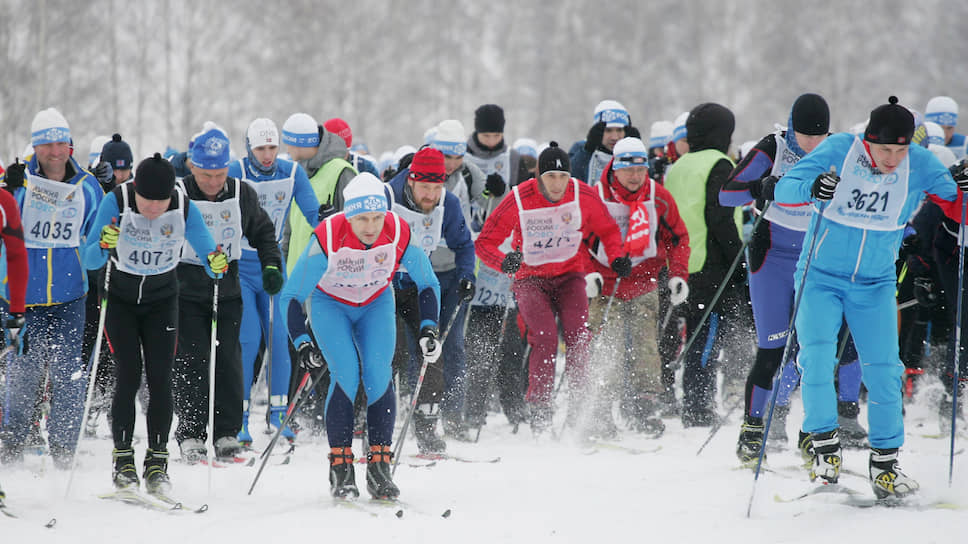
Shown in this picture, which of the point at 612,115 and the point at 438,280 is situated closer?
the point at 438,280

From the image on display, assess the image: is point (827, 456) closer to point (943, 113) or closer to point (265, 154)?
point (265, 154)

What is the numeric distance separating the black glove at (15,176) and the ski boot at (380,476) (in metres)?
2.86

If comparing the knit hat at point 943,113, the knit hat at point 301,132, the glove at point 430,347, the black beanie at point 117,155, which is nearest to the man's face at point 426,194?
A: the knit hat at point 301,132

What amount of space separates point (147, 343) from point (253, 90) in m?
22.8

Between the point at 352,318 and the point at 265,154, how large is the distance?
85.8 inches

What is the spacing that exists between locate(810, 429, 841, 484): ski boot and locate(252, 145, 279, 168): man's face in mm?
4198

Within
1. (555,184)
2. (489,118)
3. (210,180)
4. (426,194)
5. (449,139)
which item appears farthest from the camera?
(489,118)

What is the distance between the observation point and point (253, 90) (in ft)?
89.9

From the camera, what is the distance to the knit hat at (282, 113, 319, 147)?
25.9 ft

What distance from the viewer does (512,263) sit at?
7.33m

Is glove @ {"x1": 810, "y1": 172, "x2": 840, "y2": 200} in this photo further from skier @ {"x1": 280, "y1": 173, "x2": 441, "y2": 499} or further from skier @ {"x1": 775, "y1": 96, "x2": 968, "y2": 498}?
skier @ {"x1": 280, "y1": 173, "x2": 441, "y2": 499}

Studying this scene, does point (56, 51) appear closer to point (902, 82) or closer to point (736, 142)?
point (736, 142)

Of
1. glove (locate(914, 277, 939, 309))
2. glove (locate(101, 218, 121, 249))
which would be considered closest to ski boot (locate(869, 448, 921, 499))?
glove (locate(914, 277, 939, 309))

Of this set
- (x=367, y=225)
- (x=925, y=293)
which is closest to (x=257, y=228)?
(x=367, y=225)
